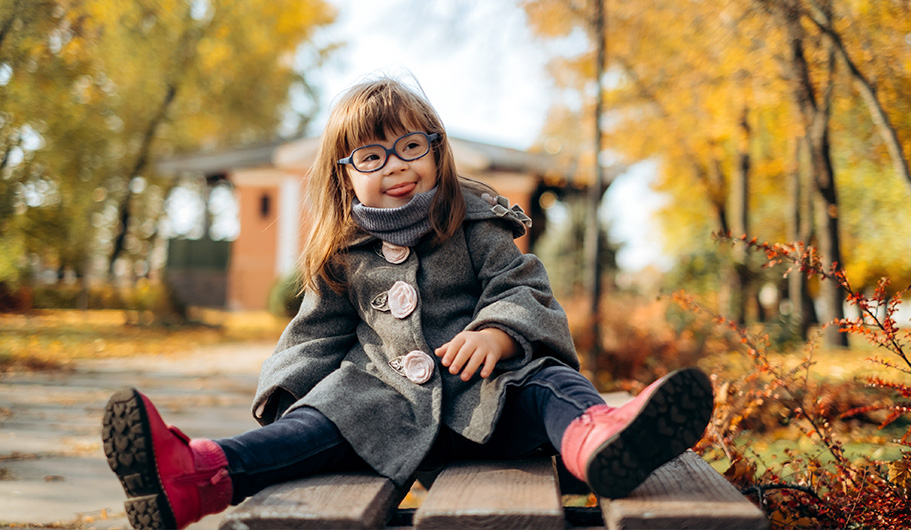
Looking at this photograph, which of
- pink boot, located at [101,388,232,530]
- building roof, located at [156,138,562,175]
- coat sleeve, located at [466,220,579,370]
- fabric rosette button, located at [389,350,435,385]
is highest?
building roof, located at [156,138,562,175]

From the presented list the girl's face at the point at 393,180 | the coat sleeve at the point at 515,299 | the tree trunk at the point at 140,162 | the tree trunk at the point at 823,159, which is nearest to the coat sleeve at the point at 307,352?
the girl's face at the point at 393,180

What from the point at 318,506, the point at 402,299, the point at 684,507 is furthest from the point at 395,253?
the point at 684,507

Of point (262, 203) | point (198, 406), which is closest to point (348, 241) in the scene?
point (198, 406)

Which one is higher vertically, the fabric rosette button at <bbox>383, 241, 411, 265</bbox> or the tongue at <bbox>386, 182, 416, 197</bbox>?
the tongue at <bbox>386, 182, 416, 197</bbox>

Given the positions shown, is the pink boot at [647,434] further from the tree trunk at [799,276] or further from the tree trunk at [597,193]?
the tree trunk at [799,276]

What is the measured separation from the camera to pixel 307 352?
76.1 inches

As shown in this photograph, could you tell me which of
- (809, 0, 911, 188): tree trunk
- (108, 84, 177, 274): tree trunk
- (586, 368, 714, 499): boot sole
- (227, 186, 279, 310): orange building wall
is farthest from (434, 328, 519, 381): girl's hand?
(227, 186, 279, 310): orange building wall

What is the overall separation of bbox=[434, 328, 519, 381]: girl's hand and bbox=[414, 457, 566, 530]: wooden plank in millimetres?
251

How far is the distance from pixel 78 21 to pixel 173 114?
47.5 ft

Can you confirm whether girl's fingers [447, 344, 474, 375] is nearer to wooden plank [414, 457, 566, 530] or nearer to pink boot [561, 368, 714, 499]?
wooden plank [414, 457, 566, 530]

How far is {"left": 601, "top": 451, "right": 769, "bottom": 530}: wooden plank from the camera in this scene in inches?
44.2

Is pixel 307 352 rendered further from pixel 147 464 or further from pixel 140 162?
pixel 140 162

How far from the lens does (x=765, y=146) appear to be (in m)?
11.7

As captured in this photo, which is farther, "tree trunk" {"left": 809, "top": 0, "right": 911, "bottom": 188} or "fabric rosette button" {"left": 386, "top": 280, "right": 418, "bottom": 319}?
"tree trunk" {"left": 809, "top": 0, "right": 911, "bottom": 188}
